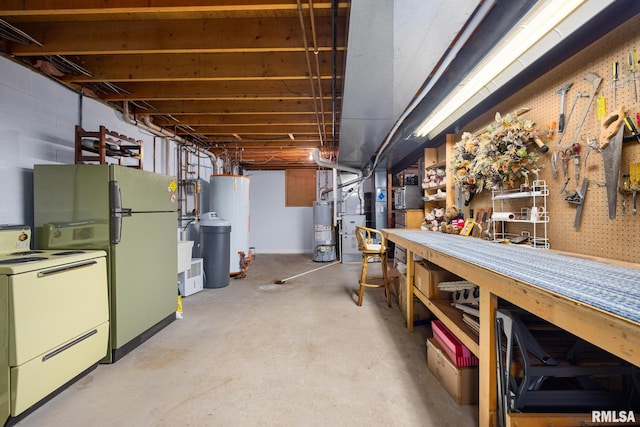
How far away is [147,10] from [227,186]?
3.33 m

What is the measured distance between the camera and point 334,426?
1454mm

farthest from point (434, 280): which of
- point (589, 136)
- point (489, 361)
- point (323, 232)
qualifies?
point (323, 232)

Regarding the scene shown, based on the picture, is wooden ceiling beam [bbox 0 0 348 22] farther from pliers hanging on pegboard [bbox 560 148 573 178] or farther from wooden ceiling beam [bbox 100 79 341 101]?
pliers hanging on pegboard [bbox 560 148 573 178]

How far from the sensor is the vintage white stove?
1466 millimetres

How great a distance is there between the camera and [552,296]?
79cm

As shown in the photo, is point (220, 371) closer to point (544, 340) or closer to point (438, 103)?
point (544, 340)

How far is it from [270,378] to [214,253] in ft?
8.78

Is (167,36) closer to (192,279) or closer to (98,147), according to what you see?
(98,147)

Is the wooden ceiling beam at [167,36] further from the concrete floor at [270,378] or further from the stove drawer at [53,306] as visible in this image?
the concrete floor at [270,378]

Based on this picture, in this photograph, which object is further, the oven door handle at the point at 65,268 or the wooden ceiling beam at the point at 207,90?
the wooden ceiling beam at the point at 207,90

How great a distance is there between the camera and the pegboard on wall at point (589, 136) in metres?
1.30

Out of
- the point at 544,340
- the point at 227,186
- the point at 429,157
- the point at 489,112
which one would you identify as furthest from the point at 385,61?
the point at 227,186

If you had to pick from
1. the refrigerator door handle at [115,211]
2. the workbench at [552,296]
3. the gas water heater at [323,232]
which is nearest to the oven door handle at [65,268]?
the refrigerator door handle at [115,211]

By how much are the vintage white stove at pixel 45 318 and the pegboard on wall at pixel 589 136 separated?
312 centimetres
